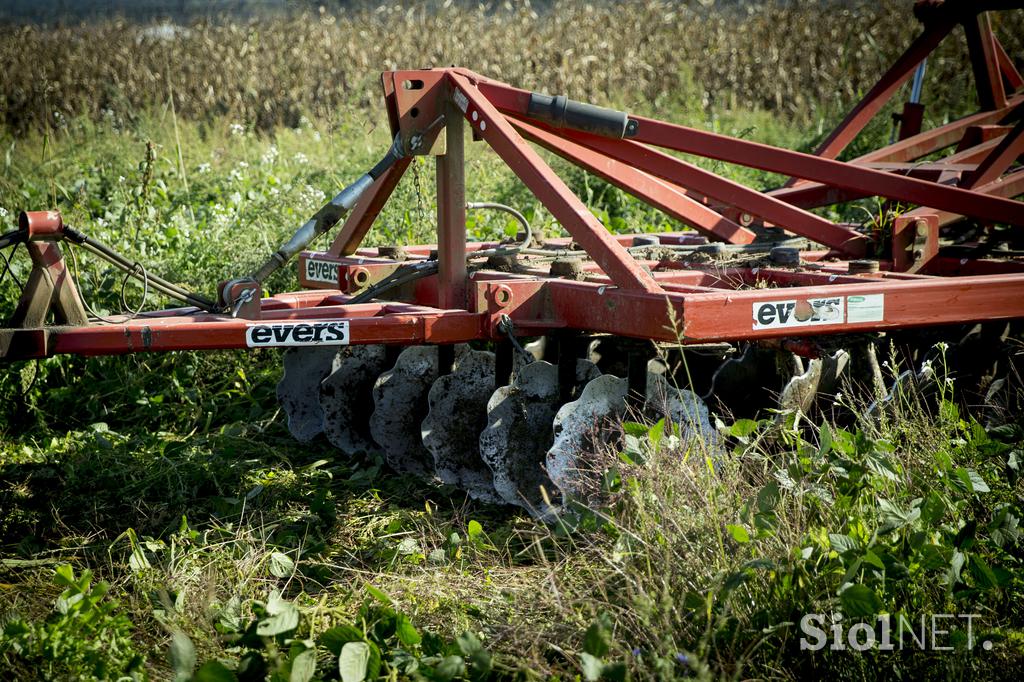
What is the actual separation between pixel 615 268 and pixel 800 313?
585 mm

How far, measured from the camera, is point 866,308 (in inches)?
124

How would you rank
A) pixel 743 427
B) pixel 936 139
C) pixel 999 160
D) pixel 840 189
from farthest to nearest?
pixel 936 139, pixel 840 189, pixel 999 160, pixel 743 427

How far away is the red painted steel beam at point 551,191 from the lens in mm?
3195

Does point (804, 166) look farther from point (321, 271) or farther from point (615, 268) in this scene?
point (321, 271)

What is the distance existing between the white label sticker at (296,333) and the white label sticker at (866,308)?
62.0 inches

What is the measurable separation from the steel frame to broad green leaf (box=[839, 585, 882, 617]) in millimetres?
836

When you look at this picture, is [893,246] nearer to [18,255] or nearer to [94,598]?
[94,598]

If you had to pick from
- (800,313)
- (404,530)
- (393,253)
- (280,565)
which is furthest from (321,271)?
(800,313)

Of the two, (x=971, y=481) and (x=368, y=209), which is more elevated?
(x=368, y=209)

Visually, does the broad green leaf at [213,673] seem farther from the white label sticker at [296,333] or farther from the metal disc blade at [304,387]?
the metal disc blade at [304,387]

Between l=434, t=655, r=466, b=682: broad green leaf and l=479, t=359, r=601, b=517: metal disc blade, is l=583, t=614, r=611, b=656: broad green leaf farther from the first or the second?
l=479, t=359, r=601, b=517: metal disc blade

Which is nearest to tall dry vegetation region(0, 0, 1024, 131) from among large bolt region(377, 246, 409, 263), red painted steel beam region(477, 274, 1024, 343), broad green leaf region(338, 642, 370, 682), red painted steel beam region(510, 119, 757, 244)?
red painted steel beam region(510, 119, 757, 244)

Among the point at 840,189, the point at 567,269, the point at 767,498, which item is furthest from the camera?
the point at 840,189

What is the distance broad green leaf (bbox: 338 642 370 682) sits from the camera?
2207mm
